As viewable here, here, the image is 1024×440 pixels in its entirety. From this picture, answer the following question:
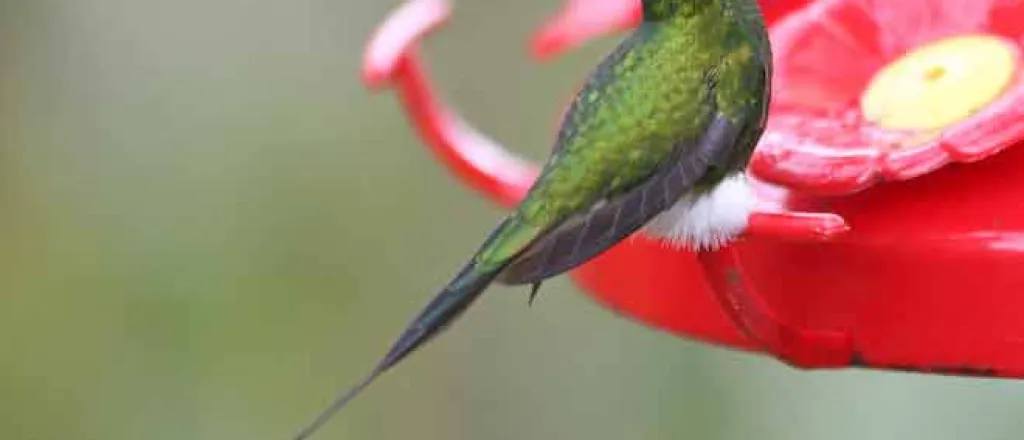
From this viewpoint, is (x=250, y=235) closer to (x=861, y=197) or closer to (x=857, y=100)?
(x=857, y=100)

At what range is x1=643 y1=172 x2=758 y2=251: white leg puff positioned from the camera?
117 cm

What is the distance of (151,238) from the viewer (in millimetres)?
3281

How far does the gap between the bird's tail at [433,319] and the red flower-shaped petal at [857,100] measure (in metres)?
0.23

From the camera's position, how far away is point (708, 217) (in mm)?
1198

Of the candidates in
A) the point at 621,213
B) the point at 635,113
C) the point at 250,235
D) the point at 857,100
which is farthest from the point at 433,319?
the point at 250,235

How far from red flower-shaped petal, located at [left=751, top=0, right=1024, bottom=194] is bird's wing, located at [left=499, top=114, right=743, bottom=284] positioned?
→ 0.04 meters

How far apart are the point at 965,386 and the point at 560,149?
50.9 inches

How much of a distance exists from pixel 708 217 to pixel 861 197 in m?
0.10

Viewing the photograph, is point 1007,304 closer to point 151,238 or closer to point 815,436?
point 815,436

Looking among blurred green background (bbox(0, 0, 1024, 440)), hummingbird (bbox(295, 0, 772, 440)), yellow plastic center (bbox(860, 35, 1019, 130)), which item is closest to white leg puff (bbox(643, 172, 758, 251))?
hummingbird (bbox(295, 0, 772, 440))

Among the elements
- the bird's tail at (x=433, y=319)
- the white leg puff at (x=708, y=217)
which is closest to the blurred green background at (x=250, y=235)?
the white leg puff at (x=708, y=217)

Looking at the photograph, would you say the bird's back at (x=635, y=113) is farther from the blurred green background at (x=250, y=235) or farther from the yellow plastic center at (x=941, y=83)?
A: the blurred green background at (x=250, y=235)

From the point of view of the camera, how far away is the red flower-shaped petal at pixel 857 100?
1137mm


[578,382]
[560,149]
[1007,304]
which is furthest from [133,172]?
[1007,304]
